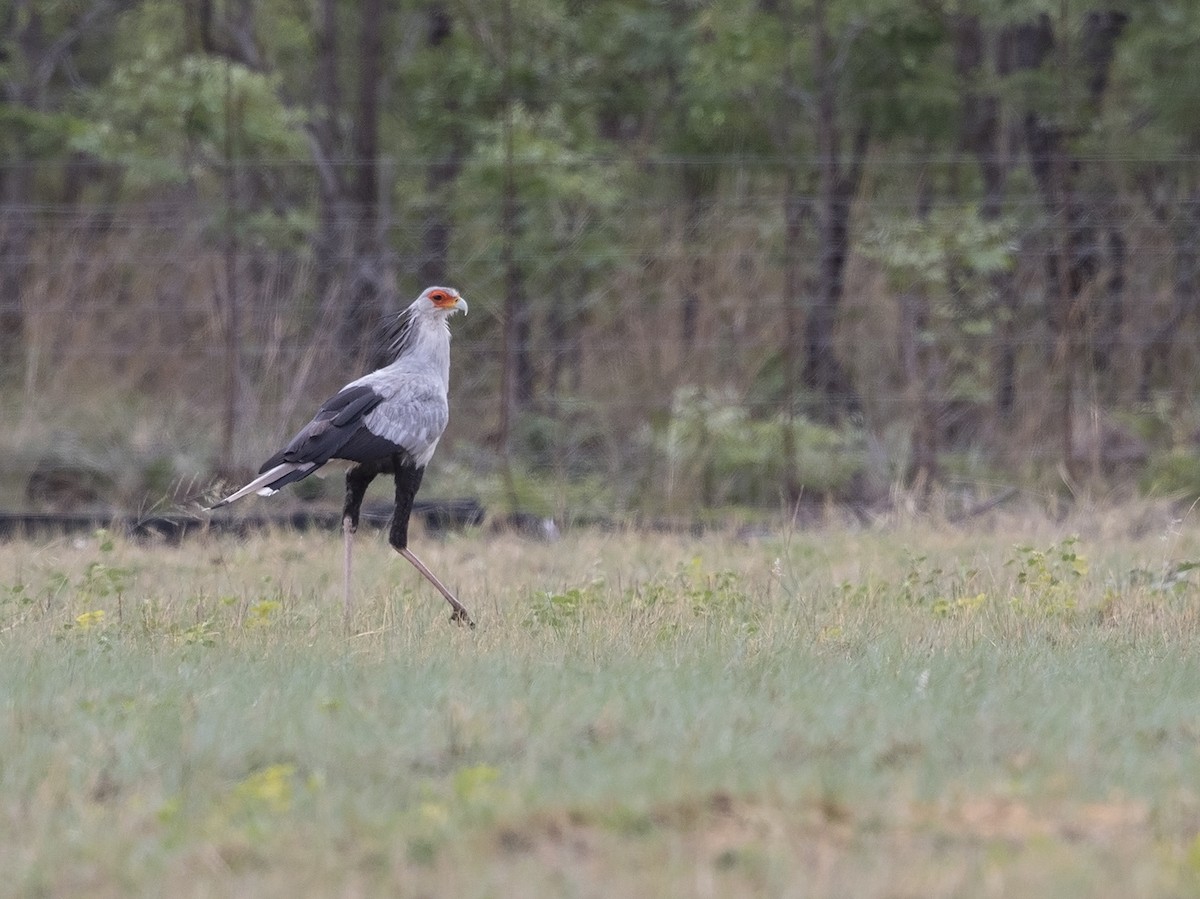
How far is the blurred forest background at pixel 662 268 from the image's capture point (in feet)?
46.9

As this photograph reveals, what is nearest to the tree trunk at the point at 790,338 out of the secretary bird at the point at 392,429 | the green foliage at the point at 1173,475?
the green foliage at the point at 1173,475

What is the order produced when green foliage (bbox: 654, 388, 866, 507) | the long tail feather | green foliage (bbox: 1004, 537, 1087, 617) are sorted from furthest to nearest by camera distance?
green foliage (bbox: 654, 388, 866, 507) → the long tail feather → green foliage (bbox: 1004, 537, 1087, 617)

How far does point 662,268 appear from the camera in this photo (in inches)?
628

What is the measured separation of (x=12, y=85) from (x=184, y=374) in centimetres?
772

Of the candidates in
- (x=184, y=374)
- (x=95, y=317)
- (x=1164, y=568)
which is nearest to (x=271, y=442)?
(x=184, y=374)

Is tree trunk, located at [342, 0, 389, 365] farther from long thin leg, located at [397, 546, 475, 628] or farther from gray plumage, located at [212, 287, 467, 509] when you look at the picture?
long thin leg, located at [397, 546, 475, 628]

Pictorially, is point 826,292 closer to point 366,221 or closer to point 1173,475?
point 1173,475

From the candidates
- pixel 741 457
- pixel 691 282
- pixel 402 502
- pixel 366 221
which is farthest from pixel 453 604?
pixel 366 221

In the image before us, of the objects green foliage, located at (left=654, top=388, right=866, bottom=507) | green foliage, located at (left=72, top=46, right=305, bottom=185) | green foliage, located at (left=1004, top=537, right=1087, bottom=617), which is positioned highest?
green foliage, located at (left=72, top=46, right=305, bottom=185)

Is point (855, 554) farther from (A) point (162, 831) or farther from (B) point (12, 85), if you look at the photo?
(B) point (12, 85)

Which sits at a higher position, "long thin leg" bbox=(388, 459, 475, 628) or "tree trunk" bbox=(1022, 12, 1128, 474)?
"tree trunk" bbox=(1022, 12, 1128, 474)

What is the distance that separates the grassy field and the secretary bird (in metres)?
0.57

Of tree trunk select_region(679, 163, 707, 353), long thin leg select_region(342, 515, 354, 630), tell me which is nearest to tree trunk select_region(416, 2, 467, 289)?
tree trunk select_region(679, 163, 707, 353)

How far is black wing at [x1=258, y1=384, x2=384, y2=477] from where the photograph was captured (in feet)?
27.8
